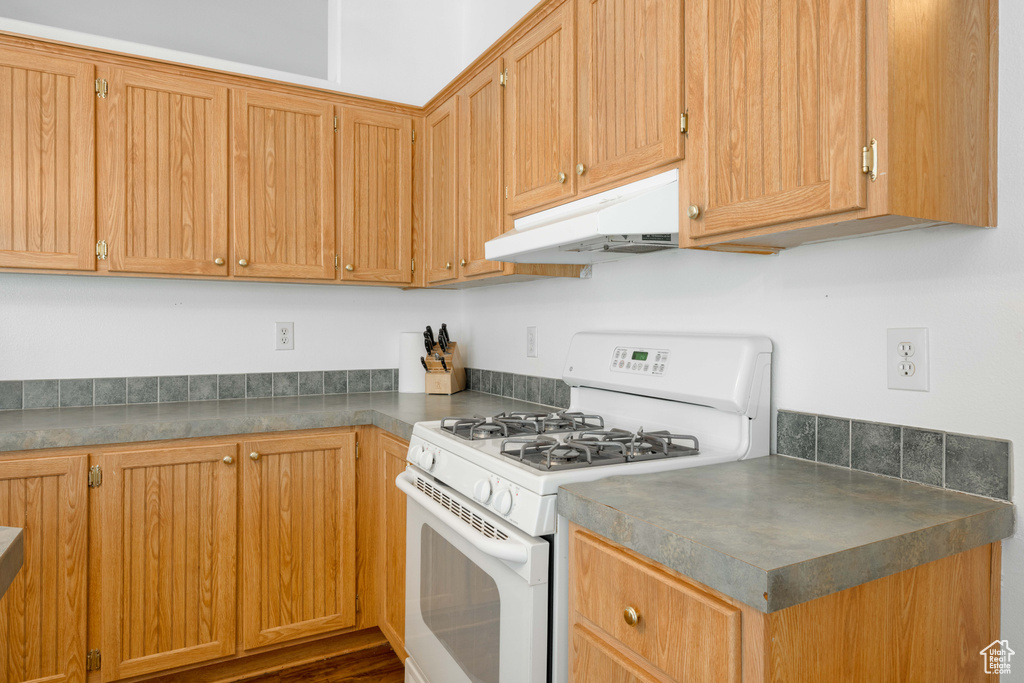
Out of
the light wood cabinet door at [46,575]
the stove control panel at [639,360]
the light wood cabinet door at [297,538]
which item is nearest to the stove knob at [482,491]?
the stove control panel at [639,360]

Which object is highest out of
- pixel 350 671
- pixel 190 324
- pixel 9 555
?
pixel 190 324

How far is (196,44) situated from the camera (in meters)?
2.58

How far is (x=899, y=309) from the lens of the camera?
1.23m

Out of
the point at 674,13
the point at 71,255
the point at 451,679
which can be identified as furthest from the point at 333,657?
the point at 674,13

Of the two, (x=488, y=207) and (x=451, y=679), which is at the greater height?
(x=488, y=207)

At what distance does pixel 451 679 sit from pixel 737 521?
101 centimetres

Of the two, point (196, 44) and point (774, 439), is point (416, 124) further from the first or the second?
point (774, 439)

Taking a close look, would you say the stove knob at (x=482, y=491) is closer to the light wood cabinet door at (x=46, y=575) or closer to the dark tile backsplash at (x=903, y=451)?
the dark tile backsplash at (x=903, y=451)

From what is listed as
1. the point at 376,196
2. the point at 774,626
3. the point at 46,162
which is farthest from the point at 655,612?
the point at 46,162

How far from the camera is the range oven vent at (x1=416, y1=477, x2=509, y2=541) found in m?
1.31

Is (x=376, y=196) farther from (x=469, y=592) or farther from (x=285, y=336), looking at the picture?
(x=469, y=592)

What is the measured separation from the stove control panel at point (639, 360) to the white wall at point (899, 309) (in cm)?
13

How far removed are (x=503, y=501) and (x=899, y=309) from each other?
2.92 feet

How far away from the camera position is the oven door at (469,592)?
121 cm
